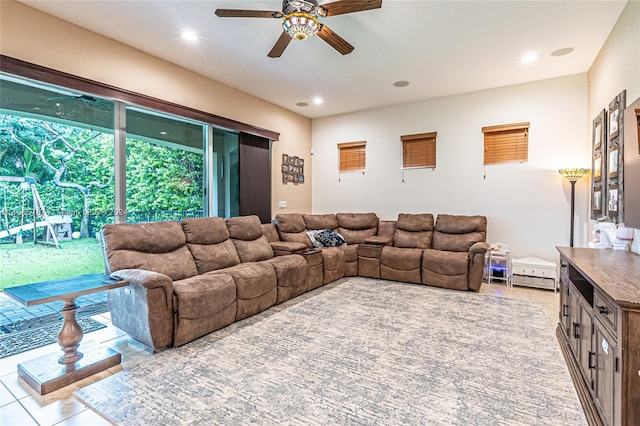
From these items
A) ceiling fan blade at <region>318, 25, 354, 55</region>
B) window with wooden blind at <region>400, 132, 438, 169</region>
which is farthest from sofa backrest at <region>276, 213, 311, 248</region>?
ceiling fan blade at <region>318, 25, 354, 55</region>

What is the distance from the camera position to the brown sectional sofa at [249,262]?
8.65 feet

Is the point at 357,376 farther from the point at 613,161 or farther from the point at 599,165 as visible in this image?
the point at 599,165

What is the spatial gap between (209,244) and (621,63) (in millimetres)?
4441

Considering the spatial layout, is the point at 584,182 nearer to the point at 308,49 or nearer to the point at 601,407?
the point at 601,407

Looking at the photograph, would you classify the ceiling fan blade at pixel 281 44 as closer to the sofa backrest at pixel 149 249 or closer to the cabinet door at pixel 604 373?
the sofa backrest at pixel 149 249

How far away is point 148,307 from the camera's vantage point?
2.47 m

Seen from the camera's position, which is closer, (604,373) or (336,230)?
(604,373)

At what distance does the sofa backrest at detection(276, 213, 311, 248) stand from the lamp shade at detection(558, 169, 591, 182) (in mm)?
3585

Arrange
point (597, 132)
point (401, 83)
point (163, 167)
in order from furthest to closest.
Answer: point (401, 83) < point (163, 167) < point (597, 132)

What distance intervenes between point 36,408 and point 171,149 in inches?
119

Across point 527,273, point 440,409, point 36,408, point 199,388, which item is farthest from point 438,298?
point 36,408

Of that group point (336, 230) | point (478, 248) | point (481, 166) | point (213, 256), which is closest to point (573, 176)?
point (481, 166)

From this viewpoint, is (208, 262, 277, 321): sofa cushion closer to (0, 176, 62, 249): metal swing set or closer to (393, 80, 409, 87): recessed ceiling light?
(0, 176, 62, 249): metal swing set

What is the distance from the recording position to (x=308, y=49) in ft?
11.7
